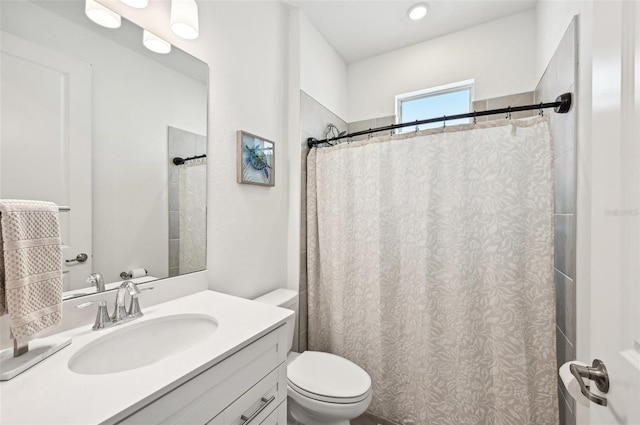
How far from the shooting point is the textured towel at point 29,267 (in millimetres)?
618

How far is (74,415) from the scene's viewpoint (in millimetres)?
499

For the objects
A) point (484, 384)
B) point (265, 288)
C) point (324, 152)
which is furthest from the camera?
point (324, 152)

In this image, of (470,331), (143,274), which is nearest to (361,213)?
(470,331)

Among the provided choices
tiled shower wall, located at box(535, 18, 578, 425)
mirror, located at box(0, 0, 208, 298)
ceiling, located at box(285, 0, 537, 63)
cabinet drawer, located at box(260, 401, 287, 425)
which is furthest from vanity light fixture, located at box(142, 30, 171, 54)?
tiled shower wall, located at box(535, 18, 578, 425)

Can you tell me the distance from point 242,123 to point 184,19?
51 centimetres

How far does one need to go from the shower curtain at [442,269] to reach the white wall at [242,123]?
12.4 inches

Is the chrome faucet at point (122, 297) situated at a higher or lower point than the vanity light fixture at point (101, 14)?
lower

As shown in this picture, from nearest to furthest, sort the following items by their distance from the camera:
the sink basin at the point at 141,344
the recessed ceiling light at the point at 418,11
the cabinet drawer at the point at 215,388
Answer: the cabinet drawer at the point at 215,388 < the sink basin at the point at 141,344 < the recessed ceiling light at the point at 418,11

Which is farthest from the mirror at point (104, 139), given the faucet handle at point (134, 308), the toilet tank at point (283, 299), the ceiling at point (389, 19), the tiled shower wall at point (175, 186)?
the ceiling at point (389, 19)

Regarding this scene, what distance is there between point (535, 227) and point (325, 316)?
53.4 inches

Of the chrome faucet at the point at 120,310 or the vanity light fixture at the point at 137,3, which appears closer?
the chrome faucet at the point at 120,310

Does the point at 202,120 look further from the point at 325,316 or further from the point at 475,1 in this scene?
the point at 475,1

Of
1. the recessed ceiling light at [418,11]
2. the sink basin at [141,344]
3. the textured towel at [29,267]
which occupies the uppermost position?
the recessed ceiling light at [418,11]

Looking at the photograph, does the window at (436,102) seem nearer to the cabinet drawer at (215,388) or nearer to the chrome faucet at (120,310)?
the cabinet drawer at (215,388)
